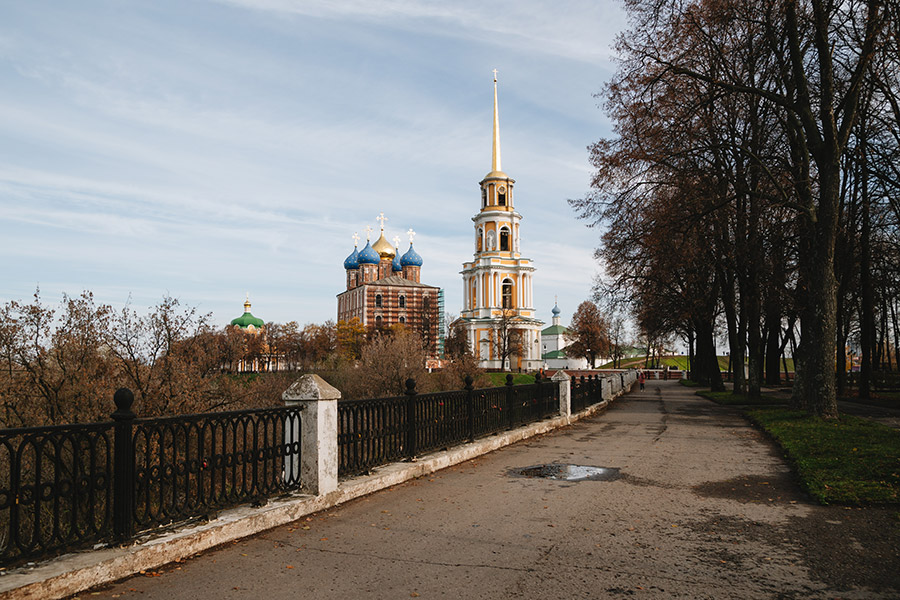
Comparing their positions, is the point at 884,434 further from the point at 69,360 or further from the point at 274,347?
the point at 274,347

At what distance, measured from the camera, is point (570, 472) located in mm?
10398

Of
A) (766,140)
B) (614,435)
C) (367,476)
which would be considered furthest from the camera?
(766,140)

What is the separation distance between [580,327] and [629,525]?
265 feet

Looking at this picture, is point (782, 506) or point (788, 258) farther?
point (788, 258)

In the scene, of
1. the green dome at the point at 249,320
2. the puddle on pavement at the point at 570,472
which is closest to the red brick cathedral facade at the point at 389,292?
the green dome at the point at 249,320

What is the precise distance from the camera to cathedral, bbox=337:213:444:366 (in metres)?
104

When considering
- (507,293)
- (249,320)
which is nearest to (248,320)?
(249,320)

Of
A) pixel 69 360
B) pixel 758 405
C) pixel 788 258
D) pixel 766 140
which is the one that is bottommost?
pixel 758 405

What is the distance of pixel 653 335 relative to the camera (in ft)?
137

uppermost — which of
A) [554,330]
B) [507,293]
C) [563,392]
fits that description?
[507,293]

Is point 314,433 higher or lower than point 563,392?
higher

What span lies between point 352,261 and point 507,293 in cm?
3730

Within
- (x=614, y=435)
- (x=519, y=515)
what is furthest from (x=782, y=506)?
(x=614, y=435)

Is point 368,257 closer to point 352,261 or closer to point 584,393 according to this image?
point 352,261
